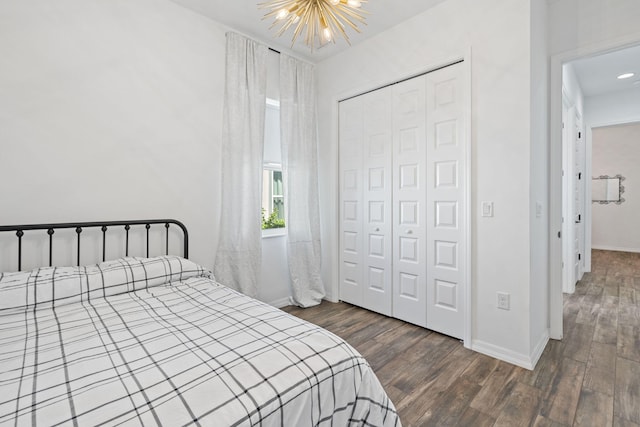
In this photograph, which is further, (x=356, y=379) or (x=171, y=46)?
(x=171, y=46)

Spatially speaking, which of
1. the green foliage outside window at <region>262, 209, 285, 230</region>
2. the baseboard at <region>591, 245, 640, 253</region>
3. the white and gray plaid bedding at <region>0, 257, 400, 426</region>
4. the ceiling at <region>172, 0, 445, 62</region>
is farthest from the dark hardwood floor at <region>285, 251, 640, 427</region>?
the baseboard at <region>591, 245, 640, 253</region>

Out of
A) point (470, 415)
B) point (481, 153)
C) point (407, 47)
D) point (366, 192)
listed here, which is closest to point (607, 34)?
point (481, 153)

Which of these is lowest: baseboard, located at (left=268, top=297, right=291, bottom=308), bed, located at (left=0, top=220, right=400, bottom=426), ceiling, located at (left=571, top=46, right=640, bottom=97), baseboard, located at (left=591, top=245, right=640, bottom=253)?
baseboard, located at (left=268, top=297, right=291, bottom=308)

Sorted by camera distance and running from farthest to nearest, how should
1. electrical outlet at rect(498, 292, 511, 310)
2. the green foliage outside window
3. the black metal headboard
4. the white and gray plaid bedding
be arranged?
the green foliage outside window < electrical outlet at rect(498, 292, 511, 310) < the black metal headboard < the white and gray plaid bedding

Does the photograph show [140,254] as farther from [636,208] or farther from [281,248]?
[636,208]

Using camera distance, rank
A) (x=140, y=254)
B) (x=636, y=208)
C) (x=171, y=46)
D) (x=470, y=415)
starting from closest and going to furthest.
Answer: (x=470, y=415)
(x=140, y=254)
(x=171, y=46)
(x=636, y=208)

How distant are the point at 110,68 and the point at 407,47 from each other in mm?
2424

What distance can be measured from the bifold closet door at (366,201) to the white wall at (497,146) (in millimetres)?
639

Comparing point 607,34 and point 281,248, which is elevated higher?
point 607,34

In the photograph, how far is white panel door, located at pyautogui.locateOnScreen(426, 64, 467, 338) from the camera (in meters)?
2.35

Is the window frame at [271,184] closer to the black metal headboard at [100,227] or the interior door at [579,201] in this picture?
the black metal headboard at [100,227]

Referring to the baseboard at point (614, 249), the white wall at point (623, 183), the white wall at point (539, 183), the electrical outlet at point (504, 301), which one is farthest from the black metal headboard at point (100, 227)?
the baseboard at point (614, 249)

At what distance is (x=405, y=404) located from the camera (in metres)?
1.67

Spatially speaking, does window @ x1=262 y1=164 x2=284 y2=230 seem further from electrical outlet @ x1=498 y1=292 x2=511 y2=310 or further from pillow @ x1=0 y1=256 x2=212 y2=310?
electrical outlet @ x1=498 y1=292 x2=511 y2=310
